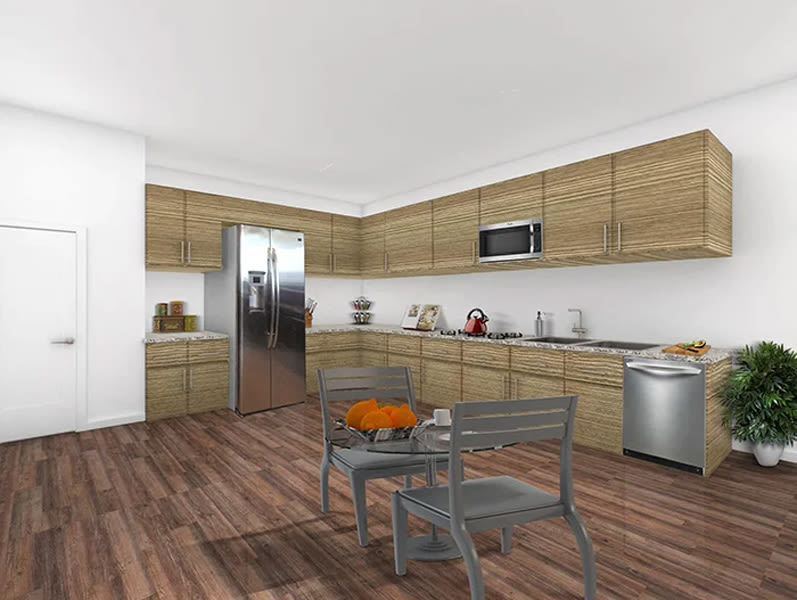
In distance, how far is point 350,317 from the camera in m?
7.12

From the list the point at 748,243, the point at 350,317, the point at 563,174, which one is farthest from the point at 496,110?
the point at 350,317

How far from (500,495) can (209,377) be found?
4.02 meters

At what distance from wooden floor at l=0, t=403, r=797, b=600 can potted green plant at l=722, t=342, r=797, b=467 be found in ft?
0.68

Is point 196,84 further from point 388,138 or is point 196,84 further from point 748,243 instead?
point 748,243

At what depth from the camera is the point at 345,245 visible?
6.45 metres

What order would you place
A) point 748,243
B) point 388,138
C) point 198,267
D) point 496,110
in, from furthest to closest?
1. point 198,267
2. point 388,138
3. point 496,110
4. point 748,243

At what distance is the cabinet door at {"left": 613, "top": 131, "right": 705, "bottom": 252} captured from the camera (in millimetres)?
3184

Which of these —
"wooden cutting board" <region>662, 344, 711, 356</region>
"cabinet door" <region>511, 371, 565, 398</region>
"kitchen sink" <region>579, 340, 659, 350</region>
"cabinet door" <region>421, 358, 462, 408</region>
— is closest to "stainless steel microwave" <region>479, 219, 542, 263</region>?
"kitchen sink" <region>579, 340, 659, 350</region>

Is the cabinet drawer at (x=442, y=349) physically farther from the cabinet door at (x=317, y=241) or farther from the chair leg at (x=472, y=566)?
the chair leg at (x=472, y=566)

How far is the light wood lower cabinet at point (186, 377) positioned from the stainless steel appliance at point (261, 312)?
159 mm

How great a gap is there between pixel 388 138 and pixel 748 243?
126 inches

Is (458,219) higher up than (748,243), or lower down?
higher up

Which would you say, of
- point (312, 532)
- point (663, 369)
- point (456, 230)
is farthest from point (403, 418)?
point (456, 230)

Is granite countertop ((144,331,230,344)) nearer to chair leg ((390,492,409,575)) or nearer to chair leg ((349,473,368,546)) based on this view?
chair leg ((349,473,368,546))
